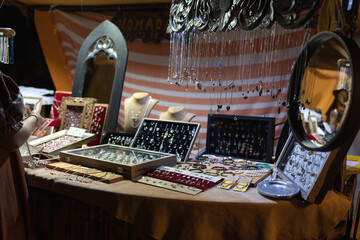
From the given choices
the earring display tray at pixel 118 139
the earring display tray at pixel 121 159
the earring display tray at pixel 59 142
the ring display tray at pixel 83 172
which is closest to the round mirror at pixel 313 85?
the earring display tray at pixel 121 159

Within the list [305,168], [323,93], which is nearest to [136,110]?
[305,168]

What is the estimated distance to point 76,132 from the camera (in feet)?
8.36

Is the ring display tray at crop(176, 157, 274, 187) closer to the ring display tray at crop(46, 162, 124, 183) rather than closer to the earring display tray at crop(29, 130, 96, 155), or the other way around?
the ring display tray at crop(46, 162, 124, 183)

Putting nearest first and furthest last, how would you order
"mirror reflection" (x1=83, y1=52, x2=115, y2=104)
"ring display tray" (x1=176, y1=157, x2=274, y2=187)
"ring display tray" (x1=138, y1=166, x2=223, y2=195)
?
"ring display tray" (x1=138, y1=166, x2=223, y2=195)
"ring display tray" (x1=176, y1=157, x2=274, y2=187)
"mirror reflection" (x1=83, y1=52, x2=115, y2=104)

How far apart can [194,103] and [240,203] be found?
3.02m

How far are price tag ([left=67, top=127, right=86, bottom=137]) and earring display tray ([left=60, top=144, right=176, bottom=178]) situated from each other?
0.36m

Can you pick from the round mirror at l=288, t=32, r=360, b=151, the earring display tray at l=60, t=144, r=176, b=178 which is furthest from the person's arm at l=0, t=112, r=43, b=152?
the round mirror at l=288, t=32, r=360, b=151

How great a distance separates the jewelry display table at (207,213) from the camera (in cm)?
141

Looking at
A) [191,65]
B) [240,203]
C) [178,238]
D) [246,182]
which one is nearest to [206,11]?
[191,65]

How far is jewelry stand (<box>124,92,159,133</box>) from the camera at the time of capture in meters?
2.80

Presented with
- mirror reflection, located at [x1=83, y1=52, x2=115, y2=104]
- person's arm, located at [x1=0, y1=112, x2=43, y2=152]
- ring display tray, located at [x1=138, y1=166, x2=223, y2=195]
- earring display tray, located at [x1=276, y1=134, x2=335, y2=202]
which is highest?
mirror reflection, located at [x1=83, y1=52, x2=115, y2=104]

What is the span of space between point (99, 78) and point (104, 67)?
0.13 metres

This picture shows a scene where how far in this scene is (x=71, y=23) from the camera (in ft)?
15.3

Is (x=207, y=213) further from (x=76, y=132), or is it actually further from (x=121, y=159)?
(x=76, y=132)
